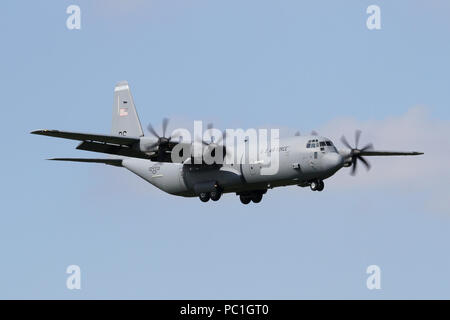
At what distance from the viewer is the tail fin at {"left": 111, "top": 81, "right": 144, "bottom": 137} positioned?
174 feet

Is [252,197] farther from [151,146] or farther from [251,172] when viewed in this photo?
[151,146]

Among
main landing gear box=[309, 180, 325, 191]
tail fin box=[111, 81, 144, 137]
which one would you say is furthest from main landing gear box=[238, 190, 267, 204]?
tail fin box=[111, 81, 144, 137]

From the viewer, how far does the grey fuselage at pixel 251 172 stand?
145 ft

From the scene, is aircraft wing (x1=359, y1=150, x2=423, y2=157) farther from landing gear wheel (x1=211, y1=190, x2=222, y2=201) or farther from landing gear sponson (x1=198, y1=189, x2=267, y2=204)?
landing gear wheel (x1=211, y1=190, x2=222, y2=201)

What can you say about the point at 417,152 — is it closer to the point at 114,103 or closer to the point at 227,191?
the point at 227,191

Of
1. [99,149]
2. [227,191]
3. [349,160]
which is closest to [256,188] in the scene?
[227,191]

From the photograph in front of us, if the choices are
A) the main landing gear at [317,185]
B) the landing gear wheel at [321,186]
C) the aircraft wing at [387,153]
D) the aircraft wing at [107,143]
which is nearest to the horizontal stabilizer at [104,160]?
the aircraft wing at [107,143]

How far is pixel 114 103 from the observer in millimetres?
54219

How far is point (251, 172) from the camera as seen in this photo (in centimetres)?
4606

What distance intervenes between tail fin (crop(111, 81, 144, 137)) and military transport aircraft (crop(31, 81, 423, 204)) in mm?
65

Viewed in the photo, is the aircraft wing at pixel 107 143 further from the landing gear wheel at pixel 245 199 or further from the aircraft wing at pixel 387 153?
the aircraft wing at pixel 387 153

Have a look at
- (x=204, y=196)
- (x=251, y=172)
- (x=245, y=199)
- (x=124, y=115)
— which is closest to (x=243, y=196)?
(x=245, y=199)

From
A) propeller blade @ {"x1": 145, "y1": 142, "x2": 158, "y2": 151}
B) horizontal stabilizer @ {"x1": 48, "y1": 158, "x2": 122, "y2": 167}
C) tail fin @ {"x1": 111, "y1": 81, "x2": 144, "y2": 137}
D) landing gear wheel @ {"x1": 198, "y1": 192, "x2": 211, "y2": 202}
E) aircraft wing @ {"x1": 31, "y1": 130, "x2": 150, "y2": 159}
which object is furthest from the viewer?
tail fin @ {"x1": 111, "y1": 81, "x2": 144, "y2": 137}
